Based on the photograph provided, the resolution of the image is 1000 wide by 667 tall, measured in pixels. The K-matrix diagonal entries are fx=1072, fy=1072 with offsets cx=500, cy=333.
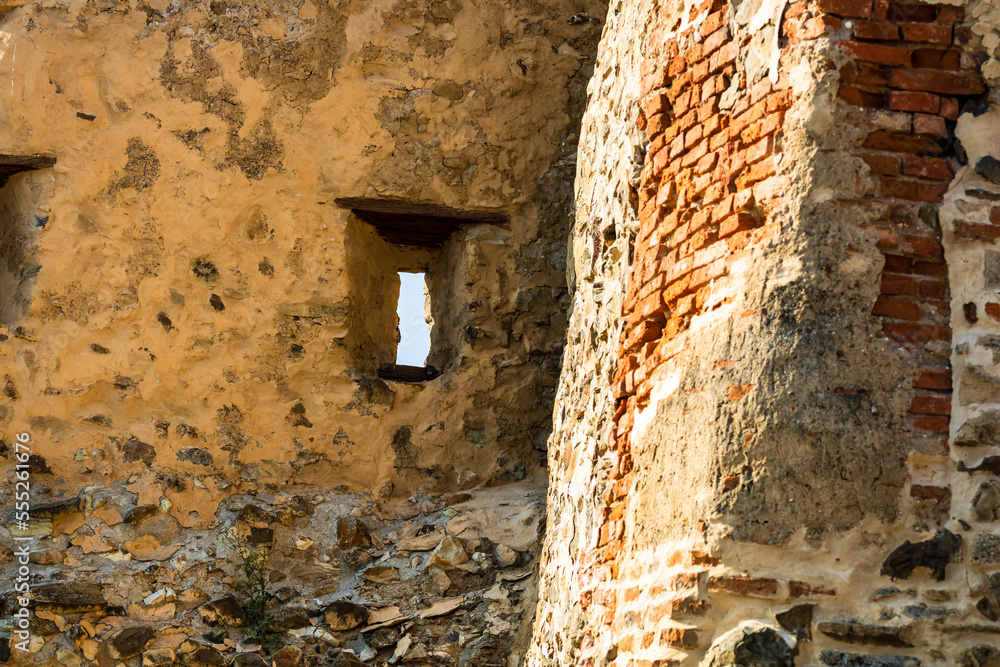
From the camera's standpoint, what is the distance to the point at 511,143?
5555mm

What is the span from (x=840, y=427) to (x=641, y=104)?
1.34 m

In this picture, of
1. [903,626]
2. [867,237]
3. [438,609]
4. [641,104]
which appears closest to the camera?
[903,626]

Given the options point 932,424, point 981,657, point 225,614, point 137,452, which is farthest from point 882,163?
point 137,452

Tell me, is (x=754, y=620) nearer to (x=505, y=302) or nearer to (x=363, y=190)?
(x=505, y=302)

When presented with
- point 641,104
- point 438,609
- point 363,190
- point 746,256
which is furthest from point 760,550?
point 363,190

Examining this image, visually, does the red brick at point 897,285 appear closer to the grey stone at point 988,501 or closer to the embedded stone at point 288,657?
the grey stone at point 988,501

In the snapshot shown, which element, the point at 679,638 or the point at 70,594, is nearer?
the point at 679,638

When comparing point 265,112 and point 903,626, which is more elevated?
point 265,112

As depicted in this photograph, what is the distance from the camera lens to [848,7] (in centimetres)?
272

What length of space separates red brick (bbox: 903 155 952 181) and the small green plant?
3.24m

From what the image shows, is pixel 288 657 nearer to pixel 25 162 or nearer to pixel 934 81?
pixel 25 162

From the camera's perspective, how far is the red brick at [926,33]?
2.72 m

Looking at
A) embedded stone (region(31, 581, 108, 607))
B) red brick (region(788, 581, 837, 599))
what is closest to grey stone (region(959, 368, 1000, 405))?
red brick (region(788, 581, 837, 599))

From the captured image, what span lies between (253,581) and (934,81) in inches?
137
